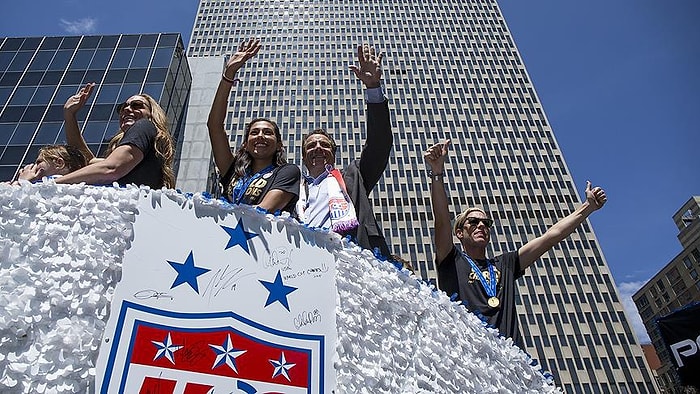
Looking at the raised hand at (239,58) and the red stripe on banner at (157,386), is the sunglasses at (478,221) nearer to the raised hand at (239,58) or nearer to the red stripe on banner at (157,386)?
the raised hand at (239,58)

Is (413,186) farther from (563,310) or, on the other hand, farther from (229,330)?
(229,330)

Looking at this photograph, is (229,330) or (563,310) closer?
(229,330)

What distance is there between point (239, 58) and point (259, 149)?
779mm

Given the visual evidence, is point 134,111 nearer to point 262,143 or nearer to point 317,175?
point 262,143

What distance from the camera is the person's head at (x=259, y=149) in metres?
2.91

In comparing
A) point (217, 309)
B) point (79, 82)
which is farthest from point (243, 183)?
point (79, 82)

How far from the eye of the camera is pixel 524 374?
2391mm

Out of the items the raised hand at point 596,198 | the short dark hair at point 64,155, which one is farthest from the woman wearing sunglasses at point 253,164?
the raised hand at point 596,198

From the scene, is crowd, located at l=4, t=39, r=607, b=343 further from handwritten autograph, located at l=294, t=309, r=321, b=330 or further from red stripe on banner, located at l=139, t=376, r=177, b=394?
red stripe on banner, located at l=139, t=376, r=177, b=394

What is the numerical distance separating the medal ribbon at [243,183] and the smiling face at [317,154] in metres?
0.35

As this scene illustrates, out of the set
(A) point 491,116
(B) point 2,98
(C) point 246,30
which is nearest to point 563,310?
(A) point 491,116

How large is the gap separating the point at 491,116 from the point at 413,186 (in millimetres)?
18693

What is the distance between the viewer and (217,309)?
5.64 ft

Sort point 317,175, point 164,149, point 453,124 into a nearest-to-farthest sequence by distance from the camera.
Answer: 1. point 164,149
2. point 317,175
3. point 453,124
